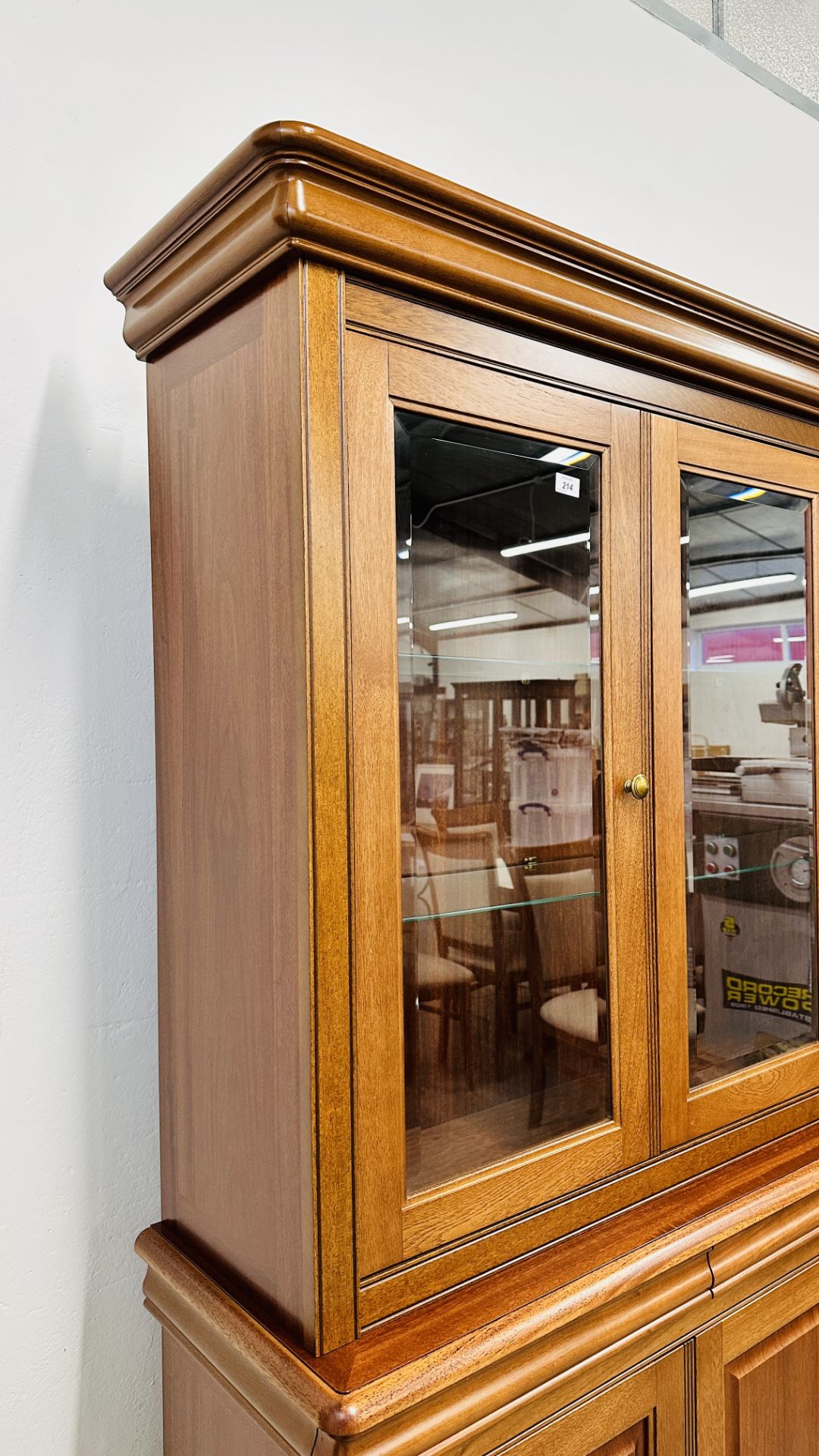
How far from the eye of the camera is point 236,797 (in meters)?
0.78

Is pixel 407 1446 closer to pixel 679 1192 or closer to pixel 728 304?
pixel 679 1192

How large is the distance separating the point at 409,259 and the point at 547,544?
0.94 ft

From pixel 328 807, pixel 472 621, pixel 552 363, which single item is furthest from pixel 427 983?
pixel 552 363

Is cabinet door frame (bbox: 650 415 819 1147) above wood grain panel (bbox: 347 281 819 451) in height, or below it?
below

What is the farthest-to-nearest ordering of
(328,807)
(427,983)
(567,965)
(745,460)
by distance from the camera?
(745,460) < (567,965) < (427,983) < (328,807)

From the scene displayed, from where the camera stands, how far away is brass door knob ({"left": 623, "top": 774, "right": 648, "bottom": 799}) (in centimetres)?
91

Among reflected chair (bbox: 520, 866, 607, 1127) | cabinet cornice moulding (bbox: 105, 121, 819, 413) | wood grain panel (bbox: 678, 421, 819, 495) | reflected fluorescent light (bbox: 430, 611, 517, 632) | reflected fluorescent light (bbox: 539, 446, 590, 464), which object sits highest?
cabinet cornice moulding (bbox: 105, 121, 819, 413)

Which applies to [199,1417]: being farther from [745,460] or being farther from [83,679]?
[745,460]

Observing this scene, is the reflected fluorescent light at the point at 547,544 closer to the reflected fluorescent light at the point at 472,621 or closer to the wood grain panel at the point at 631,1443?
the reflected fluorescent light at the point at 472,621

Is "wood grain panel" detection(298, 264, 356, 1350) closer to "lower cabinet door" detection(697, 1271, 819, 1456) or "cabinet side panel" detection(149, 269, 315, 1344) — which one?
"cabinet side panel" detection(149, 269, 315, 1344)

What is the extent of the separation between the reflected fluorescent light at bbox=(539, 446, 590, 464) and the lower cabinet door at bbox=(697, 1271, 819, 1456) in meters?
0.84

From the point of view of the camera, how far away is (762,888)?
Answer: 1102 millimetres

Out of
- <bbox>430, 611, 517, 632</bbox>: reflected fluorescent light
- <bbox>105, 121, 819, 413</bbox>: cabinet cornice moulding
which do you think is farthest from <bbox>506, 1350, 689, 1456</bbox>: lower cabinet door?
<bbox>105, 121, 819, 413</bbox>: cabinet cornice moulding

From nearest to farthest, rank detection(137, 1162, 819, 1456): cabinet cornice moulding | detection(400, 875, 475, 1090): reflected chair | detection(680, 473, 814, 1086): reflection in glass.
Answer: detection(137, 1162, 819, 1456): cabinet cornice moulding < detection(400, 875, 475, 1090): reflected chair < detection(680, 473, 814, 1086): reflection in glass
